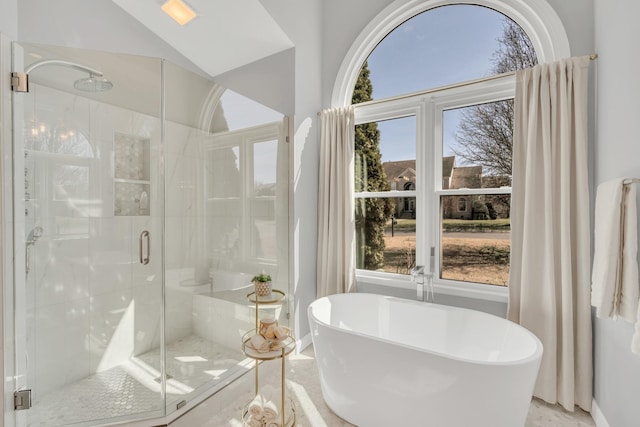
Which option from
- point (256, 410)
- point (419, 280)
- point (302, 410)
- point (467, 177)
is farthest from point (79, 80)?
point (467, 177)

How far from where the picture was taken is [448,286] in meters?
2.55

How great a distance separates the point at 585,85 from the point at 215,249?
2815 mm

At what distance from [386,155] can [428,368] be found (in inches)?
75.9

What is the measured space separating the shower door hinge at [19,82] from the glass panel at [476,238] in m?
2.81

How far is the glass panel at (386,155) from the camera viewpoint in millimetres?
2764

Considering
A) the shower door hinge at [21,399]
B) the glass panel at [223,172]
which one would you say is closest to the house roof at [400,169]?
the glass panel at [223,172]

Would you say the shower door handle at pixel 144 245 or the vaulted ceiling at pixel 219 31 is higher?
the vaulted ceiling at pixel 219 31

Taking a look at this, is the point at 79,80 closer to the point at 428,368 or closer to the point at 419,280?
the point at 428,368

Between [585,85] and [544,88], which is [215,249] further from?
[585,85]

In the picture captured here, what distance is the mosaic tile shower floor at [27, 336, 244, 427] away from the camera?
5.57ft

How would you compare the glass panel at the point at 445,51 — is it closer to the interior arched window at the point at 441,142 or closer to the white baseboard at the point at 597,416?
the interior arched window at the point at 441,142

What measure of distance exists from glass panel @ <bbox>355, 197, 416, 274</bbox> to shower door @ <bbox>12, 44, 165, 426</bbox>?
1.80 m

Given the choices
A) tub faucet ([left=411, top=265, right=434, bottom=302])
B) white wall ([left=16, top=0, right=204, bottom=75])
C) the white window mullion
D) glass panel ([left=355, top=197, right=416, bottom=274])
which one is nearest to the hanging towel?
tub faucet ([left=411, top=265, right=434, bottom=302])

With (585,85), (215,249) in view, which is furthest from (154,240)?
(585,85)
